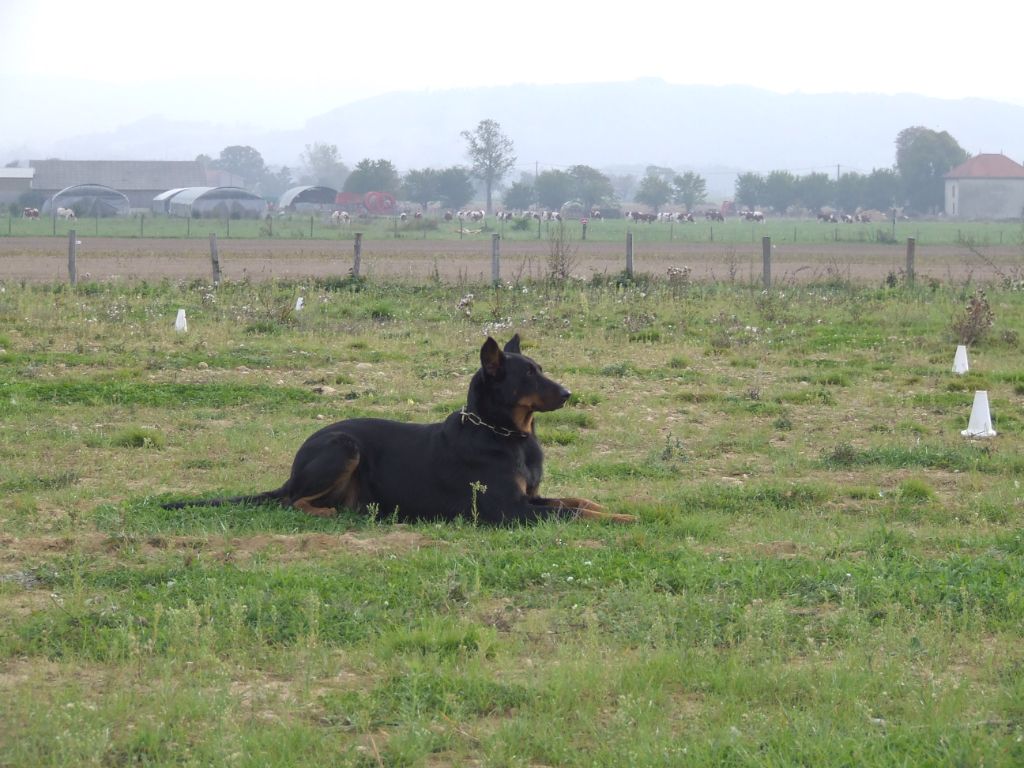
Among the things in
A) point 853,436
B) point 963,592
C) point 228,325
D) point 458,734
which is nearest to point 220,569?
point 458,734

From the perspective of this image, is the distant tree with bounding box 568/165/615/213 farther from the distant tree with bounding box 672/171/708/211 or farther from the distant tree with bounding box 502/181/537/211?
the distant tree with bounding box 672/171/708/211

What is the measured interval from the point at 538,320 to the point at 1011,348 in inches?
290

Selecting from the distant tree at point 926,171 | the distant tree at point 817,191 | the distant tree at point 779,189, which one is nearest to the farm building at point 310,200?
the distant tree at point 779,189

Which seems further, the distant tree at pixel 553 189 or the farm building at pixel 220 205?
the distant tree at pixel 553 189

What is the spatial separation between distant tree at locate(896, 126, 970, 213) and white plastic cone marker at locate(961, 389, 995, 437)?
151829 mm

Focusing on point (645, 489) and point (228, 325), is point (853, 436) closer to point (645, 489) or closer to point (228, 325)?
point (645, 489)

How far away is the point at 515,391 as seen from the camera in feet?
28.0

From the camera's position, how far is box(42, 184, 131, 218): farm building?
10144 centimetres

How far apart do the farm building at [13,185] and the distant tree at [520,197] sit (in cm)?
5780

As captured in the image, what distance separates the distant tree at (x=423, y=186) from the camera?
5960 inches

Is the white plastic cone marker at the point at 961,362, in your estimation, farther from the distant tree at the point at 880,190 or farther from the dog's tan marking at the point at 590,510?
the distant tree at the point at 880,190

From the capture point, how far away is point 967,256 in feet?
155

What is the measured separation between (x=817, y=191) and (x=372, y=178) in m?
57.2

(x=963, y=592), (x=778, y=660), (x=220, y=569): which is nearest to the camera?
(x=778, y=660)
